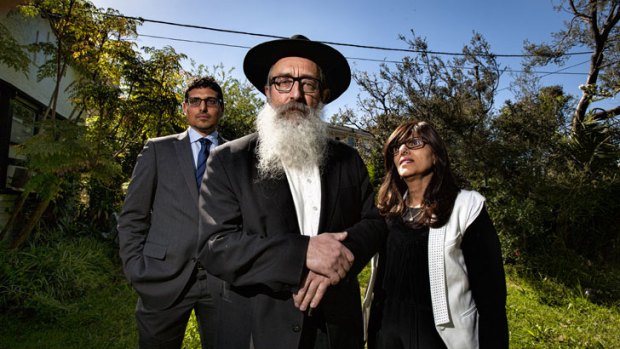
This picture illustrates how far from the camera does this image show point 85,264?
6555 millimetres

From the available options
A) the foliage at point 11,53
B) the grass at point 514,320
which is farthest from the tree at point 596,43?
the foliage at point 11,53

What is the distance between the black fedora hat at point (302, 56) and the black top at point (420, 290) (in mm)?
999

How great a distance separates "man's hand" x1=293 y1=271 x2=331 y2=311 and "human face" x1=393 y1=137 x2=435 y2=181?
4.04 ft

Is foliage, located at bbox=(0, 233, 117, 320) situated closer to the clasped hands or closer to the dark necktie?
the dark necktie

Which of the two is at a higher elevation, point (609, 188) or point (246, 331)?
point (609, 188)

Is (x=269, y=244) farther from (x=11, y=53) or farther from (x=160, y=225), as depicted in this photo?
(x=11, y=53)

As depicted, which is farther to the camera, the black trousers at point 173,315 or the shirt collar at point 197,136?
the shirt collar at point 197,136

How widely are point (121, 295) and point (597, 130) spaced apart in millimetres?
9380

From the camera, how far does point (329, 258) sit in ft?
4.67

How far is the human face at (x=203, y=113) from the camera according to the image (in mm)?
2898

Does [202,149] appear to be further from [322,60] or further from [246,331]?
[246,331]

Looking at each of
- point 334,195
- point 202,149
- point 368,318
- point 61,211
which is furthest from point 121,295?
point 334,195

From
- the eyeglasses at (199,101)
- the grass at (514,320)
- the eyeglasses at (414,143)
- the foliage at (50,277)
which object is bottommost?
the grass at (514,320)

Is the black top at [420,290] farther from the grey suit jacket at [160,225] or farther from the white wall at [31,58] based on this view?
the white wall at [31,58]
